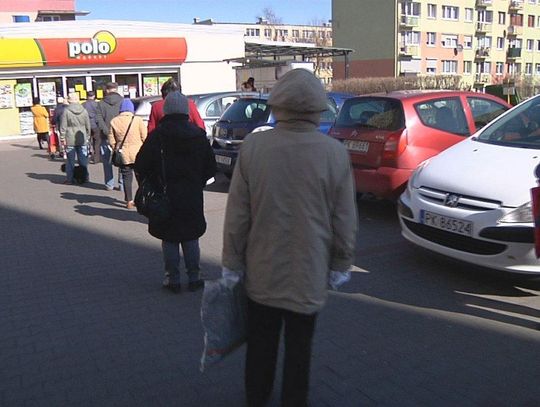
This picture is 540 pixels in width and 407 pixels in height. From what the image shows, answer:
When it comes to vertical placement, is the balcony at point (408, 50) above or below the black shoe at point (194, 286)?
above

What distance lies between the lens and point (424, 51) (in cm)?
6581

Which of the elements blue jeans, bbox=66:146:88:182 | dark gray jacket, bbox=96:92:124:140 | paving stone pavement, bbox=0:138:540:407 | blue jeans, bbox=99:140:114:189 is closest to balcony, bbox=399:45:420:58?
blue jeans, bbox=66:146:88:182

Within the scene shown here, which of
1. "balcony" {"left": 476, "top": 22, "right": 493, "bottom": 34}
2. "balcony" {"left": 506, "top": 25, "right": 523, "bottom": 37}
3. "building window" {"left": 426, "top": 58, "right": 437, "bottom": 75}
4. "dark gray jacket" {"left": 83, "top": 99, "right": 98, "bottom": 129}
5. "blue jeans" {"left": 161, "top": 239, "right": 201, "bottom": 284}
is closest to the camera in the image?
"blue jeans" {"left": 161, "top": 239, "right": 201, "bottom": 284}

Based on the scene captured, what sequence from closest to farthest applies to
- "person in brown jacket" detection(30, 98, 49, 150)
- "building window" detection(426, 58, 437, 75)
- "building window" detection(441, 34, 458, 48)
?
"person in brown jacket" detection(30, 98, 49, 150), "building window" detection(426, 58, 437, 75), "building window" detection(441, 34, 458, 48)

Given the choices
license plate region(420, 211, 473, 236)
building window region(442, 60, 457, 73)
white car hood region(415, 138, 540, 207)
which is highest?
building window region(442, 60, 457, 73)

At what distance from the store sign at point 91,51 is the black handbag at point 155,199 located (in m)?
21.0

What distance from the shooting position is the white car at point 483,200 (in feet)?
16.1

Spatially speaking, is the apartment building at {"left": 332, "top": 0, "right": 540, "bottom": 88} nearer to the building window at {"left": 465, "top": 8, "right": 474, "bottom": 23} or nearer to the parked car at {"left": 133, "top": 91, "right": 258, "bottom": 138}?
the building window at {"left": 465, "top": 8, "right": 474, "bottom": 23}

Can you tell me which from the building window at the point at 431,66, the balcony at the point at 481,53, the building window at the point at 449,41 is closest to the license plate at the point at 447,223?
the building window at the point at 431,66

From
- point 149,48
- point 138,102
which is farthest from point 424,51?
point 138,102

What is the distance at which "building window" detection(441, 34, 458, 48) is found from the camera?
223ft

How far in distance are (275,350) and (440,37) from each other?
70.2 m

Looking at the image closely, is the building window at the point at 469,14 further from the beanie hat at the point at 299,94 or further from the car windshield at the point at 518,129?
the beanie hat at the point at 299,94

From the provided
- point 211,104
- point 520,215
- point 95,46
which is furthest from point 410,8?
point 520,215
